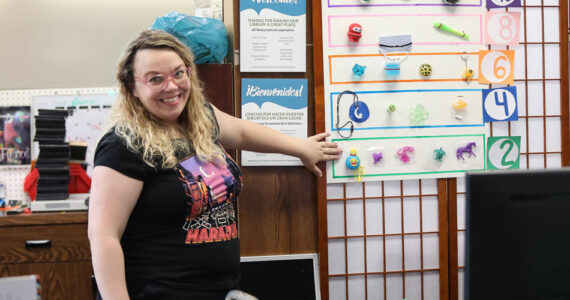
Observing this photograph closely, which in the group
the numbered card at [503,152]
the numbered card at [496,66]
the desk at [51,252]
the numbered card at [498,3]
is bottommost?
the desk at [51,252]

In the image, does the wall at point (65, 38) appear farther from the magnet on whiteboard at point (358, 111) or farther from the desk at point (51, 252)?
the magnet on whiteboard at point (358, 111)

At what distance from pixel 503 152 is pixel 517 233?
1462 millimetres

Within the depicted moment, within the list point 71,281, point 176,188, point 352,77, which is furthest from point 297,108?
point 71,281

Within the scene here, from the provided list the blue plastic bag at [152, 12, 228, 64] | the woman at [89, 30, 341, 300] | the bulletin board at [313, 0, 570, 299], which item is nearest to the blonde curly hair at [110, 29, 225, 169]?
the woman at [89, 30, 341, 300]

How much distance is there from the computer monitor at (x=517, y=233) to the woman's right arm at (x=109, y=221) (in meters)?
0.99

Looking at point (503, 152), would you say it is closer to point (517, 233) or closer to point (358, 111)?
point (358, 111)

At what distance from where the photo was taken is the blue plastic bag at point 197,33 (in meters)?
1.96

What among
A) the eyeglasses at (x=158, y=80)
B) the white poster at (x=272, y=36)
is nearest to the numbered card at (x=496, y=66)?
the white poster at (x=272, y=36)

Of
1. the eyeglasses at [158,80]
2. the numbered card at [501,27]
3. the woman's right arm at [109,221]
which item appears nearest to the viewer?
the woman's right arm at [109,221]

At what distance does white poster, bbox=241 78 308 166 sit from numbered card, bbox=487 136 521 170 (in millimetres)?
946

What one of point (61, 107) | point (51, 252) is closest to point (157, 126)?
point (51, 252)

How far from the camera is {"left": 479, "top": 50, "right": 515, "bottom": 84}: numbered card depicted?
208 centimetres

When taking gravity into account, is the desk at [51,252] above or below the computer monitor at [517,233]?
below

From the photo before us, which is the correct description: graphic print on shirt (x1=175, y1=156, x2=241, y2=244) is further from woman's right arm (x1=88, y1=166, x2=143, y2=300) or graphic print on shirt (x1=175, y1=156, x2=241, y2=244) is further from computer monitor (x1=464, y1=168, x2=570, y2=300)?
computer monitor (x1=464, y1=168, x2=570, y2=300)
